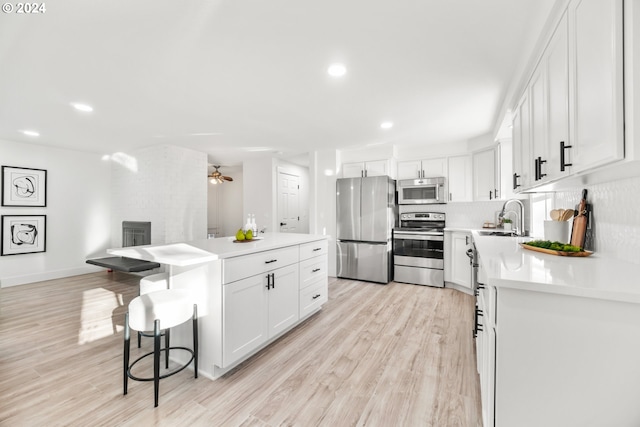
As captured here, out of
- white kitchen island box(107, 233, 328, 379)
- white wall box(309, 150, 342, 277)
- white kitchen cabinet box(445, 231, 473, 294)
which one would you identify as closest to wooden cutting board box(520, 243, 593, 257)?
white kitchen island box(107, 233, 328, 379)

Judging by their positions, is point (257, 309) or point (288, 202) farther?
point (288, 202)

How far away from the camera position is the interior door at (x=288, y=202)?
591 cm

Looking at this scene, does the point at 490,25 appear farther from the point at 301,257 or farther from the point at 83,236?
the point at 83,236

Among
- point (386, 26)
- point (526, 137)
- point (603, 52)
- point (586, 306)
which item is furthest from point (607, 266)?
point (386, 26)

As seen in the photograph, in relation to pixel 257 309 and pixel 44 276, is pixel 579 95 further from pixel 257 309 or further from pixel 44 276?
pixel 44 276

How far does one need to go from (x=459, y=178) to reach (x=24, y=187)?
24.2 feet

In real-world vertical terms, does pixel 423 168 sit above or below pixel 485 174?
above

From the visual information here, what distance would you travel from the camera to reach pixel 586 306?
0.90m

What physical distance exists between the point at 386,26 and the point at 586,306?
180 centimetres

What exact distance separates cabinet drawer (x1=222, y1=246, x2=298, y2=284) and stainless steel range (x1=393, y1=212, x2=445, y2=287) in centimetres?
246

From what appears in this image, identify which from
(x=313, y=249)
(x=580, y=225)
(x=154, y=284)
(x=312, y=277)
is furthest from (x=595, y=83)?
(x=154, y=284)

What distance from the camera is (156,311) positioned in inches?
65.7

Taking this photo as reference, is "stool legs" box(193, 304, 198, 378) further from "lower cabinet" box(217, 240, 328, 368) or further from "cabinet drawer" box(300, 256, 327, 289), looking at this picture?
"cabinet drawer" box(300, 256, 327, 289)

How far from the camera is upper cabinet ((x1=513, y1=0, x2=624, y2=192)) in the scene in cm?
94
